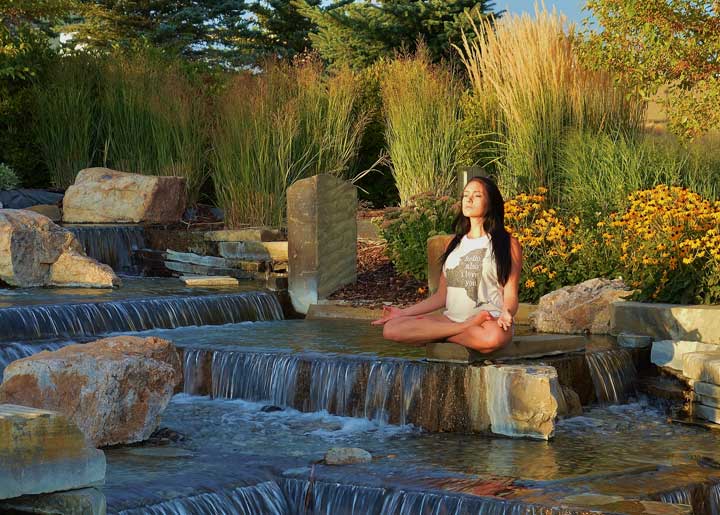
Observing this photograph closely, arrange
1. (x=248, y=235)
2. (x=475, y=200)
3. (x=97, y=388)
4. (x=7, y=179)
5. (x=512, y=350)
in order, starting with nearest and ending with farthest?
(x=97, y=388), (x=475, y=200), (x=512, y=350), (x=248, y=235), (x=7, y=179)

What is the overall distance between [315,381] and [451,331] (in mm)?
1123

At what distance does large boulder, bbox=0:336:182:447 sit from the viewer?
6.57m

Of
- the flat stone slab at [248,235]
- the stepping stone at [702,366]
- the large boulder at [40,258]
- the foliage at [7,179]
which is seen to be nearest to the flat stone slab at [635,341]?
the stepping stone at [702,366]

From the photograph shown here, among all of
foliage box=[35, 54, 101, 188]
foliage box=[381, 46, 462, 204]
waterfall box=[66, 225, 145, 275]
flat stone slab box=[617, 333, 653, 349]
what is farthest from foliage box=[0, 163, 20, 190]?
flat stone slab box=[617, 333, 653, 349]

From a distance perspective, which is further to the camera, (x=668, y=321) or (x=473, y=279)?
(x=668, y=321)

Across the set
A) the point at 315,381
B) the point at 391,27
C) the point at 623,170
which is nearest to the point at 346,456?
the point at 315,381

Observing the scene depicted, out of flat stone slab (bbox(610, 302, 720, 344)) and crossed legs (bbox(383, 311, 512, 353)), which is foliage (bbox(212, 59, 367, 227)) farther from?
crossed legs (bbox(383, 311, 512, 353))

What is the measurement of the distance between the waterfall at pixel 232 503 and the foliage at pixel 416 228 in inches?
230

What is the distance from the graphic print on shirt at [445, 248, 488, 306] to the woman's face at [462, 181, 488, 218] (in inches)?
8.7

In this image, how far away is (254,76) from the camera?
1555cm

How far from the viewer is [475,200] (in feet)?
23.6

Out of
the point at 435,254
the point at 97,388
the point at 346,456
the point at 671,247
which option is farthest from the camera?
the point at 435,254

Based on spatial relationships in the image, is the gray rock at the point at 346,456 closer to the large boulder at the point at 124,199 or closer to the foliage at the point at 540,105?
the foliage at the point at 540,105

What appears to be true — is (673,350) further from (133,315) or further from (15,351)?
(15,351)
